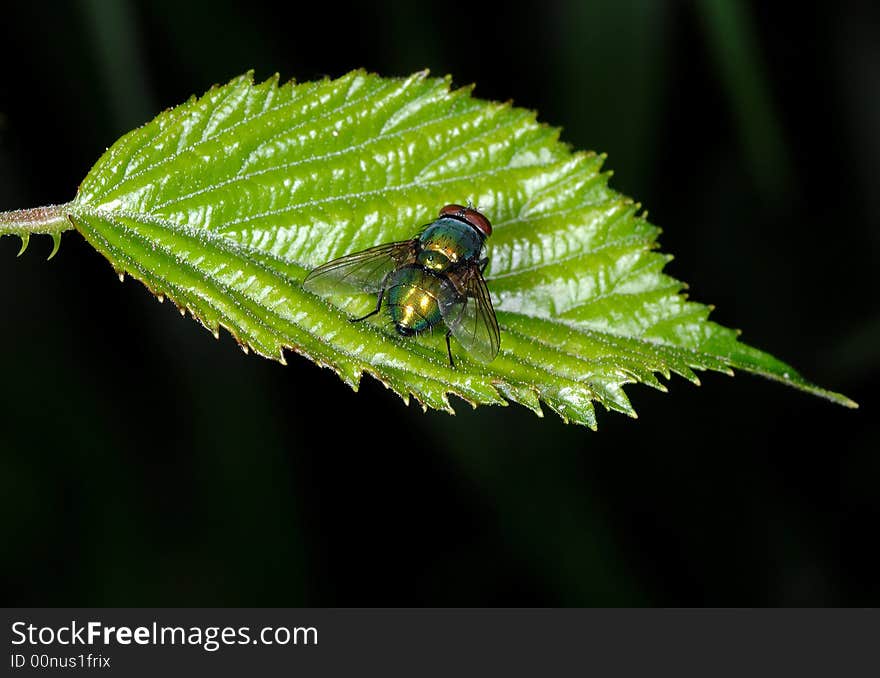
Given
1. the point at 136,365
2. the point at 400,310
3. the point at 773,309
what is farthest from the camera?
the point at 773,309

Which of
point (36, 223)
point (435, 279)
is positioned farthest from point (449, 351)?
point (36, 223)

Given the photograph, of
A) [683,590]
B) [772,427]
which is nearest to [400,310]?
[683,590]

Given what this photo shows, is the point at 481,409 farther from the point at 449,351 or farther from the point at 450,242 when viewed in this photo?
the point at 449,351

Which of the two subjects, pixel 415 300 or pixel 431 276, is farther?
pixel 431 276

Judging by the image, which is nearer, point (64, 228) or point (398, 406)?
point (64, 228)

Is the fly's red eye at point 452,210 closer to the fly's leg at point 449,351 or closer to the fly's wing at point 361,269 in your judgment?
the fly's wing at point 361,269

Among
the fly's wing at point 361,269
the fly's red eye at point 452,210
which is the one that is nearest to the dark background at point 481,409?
the fly's wing at point 361,269
